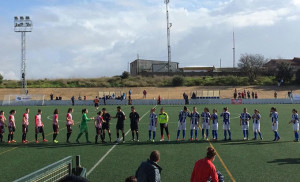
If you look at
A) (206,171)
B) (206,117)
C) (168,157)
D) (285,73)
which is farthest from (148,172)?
(285,73)

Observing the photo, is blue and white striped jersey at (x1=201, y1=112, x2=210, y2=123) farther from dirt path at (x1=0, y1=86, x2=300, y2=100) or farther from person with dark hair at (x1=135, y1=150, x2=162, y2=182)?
dirt path at (x1=0, y1=86, x2=300, y2=100)

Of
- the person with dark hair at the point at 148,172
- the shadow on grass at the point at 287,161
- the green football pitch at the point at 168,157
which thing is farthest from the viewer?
the shadow on grass at the point at 287,161

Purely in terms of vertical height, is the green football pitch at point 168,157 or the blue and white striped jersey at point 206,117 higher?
the blue and white striped jersey at point 206,117

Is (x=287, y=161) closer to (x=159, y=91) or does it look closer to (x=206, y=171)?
(x=206, y=171)

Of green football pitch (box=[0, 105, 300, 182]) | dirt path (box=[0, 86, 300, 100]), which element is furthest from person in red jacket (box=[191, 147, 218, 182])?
dirt path (box=[0, 86, 300, 100])

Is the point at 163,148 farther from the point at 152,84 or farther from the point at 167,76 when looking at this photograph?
the point at 167,76

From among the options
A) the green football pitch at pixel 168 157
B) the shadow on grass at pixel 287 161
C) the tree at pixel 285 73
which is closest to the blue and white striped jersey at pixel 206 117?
Result: the green football pitch at pixel 168 157

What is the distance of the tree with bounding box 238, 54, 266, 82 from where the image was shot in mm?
84688

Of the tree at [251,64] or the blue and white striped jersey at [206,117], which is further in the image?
the tree at [251,64]

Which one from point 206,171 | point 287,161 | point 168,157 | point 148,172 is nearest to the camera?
point 148,172

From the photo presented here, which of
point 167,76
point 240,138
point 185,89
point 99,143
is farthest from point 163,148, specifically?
point 167,76

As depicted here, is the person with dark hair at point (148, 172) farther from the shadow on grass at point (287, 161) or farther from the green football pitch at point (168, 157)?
the shadow on grass at point (287, 161)

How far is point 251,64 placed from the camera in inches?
3440

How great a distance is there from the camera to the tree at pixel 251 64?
84688mm
